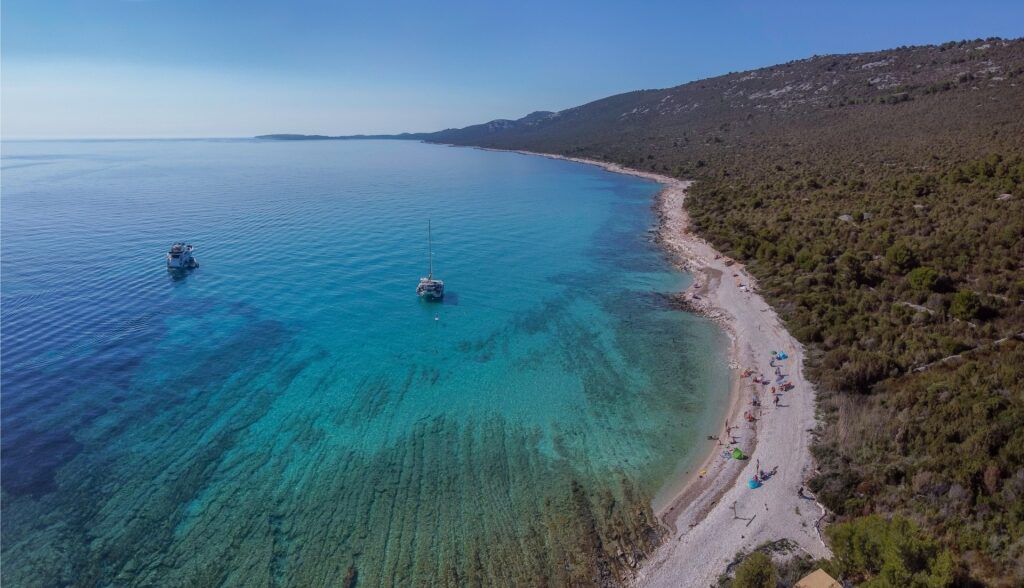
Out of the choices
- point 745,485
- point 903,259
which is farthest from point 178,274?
point 903,259

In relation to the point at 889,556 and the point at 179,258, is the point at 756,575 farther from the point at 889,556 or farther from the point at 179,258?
the point at 179,258

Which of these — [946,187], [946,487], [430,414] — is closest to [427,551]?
[430,414]

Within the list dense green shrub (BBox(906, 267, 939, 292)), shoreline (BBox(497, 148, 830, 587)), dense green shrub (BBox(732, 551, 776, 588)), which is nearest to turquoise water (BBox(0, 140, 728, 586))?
shoreline (BBox(497, 148, 830, 587))

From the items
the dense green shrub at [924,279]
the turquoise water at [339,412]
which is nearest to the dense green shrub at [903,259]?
the dense green shrub at [924,279]

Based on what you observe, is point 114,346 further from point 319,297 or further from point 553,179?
point 553,179

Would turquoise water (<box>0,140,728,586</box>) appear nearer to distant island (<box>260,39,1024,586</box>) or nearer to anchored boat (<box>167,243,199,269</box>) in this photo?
anchored boat (<box>167,243,199,269</box>)

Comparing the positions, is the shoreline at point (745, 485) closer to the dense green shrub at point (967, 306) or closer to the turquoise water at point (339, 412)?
the turquoise water at point (339, 412)
